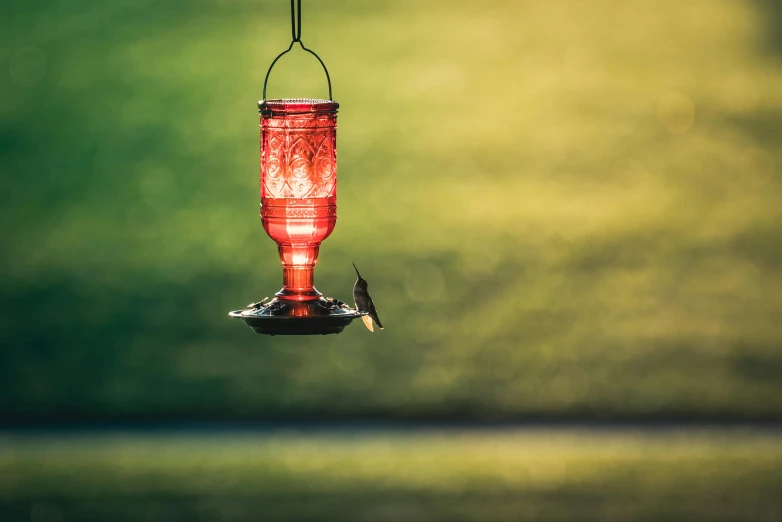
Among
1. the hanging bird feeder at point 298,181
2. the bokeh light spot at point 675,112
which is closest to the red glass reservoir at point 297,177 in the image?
the hanging bird feeder at point 298,181

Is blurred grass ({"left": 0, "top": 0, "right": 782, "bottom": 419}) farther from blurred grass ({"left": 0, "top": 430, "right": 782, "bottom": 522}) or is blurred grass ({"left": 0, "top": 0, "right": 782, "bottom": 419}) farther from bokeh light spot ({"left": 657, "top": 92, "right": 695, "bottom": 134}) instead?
blurred grass ({"left": 0, "top": 430, "right": 782, "bottom": 522})

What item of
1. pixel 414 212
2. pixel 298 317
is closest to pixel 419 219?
pixel 414 212

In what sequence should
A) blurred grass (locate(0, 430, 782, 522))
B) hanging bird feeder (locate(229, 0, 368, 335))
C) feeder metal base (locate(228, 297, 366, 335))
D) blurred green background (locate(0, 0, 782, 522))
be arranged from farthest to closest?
blurred green background (locate(0, 0, 782, 522)) < blurred grass (locate(0, 430, 782, 522)) < hanging bird feeder (locate(229, 0, 368, 335)) < feeder metal base (locate(228, 297, 366, 335))

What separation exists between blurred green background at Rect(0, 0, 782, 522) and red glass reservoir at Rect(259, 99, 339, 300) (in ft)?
9.48

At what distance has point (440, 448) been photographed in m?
4.87

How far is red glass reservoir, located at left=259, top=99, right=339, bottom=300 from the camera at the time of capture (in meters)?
2.00

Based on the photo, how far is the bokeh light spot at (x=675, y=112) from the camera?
4934 mm

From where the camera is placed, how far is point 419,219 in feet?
16.3

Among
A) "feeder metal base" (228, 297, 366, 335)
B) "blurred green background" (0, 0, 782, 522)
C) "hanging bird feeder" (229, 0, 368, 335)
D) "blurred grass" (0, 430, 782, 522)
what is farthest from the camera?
"blurred green background" (0, 0, 782, 522)

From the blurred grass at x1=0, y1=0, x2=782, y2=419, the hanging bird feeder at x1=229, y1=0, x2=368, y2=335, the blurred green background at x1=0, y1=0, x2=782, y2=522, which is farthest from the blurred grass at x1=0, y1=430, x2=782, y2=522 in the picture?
the hanging bird feeder at x1=229, y1=0, x2=368, y2=335

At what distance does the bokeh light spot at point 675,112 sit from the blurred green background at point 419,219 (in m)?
0.01

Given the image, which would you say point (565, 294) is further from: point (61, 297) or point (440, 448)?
point (61, 297)

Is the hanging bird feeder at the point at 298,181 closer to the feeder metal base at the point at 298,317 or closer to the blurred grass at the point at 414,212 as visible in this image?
the feeder metal base at the point at 298,317

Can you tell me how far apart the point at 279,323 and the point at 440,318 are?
3.16 metres
